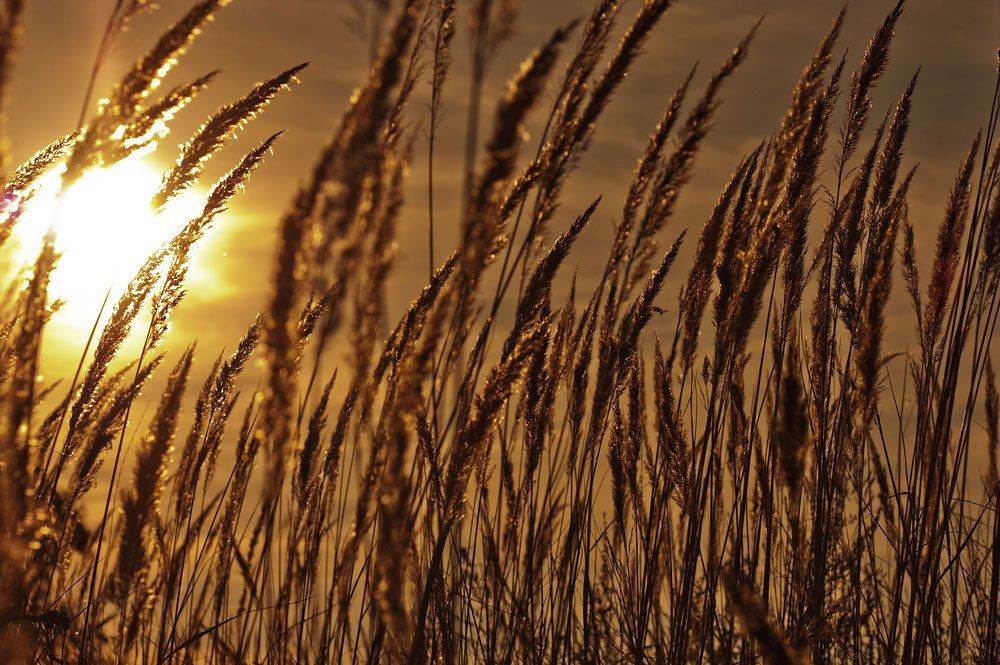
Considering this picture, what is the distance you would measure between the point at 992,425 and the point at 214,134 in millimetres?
2658

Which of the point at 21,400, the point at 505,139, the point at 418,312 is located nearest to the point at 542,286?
Answer: the point at 418,312

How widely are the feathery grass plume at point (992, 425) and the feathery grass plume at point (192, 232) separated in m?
2.34

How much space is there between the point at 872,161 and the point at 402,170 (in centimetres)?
142

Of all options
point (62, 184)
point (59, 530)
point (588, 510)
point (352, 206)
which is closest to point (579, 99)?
point (352, 206)

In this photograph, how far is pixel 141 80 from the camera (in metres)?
1.76

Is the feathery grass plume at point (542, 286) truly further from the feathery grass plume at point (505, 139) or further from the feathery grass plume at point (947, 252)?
the feathery grass plume at point (947, 252)

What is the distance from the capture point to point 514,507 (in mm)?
2365

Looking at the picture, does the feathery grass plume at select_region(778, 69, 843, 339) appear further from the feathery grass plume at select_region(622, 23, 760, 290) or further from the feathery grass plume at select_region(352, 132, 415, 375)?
the feathery grass plume at select_region(352, 132, 415, 375)

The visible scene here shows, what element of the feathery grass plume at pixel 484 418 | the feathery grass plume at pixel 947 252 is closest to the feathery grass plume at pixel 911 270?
the feathery grass plume at pixel 947 252

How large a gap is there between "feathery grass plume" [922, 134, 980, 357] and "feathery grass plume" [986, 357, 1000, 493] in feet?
1.99

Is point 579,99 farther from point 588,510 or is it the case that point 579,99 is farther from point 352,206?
point 588,510

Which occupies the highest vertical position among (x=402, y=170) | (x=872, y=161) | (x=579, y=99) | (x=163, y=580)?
(x=872, y=161)

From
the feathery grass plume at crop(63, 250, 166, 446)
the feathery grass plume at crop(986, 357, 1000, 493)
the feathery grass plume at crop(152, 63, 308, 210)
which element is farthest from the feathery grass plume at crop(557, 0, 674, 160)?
the feathery grass plume at crop(986, 357, 1000, 493)

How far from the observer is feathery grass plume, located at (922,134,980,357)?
2447 mm
